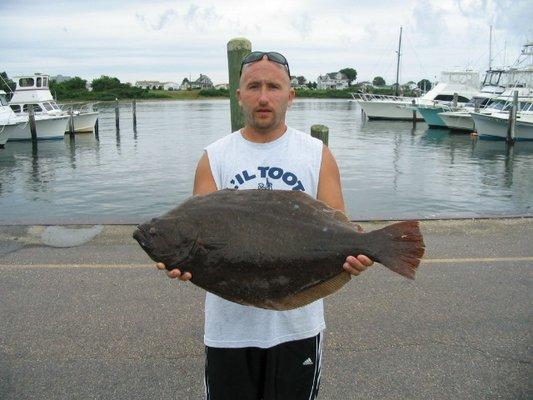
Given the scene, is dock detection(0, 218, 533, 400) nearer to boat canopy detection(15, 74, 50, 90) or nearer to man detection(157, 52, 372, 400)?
man detection(157, 52, 372, 400)

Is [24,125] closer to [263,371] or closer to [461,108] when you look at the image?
[461,108]

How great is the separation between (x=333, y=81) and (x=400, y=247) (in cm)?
17450

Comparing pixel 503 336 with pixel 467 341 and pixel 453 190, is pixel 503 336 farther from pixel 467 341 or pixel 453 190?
pixel 453 190

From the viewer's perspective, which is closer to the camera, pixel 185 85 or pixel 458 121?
pixel 458 121

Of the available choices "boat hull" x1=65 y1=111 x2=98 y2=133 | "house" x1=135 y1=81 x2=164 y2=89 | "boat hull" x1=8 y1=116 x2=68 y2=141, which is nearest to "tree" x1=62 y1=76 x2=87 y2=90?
"house" x1=135 y1=81 x2=164 y2=89

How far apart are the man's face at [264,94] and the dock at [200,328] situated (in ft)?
6.93

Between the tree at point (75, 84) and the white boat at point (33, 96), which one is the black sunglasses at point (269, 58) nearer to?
the white boat at point (33, 96)

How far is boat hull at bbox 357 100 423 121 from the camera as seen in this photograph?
52.8 meters

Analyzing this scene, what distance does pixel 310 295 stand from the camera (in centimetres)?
247

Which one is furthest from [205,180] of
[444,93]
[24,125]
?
[444,93]

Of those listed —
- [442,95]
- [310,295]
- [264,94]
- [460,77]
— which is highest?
[460,77]

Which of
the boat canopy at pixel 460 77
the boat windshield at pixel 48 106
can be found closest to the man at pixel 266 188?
the boat windshield at pixel 48 106

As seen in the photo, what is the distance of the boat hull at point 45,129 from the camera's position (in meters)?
34.2

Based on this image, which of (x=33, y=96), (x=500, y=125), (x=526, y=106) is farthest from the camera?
(x=33, y=96)
